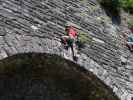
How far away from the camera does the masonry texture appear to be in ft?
23.5

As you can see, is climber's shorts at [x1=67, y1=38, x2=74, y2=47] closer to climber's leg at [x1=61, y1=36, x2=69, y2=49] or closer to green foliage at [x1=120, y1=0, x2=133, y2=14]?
climber's leg at [x1=61, y1=36, x2=69, y2=49]

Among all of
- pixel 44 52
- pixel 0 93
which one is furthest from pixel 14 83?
pixel 44 52

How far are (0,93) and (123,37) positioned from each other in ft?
8.84

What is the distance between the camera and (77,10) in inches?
330

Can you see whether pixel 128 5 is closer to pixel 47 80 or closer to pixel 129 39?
pixel 129 39

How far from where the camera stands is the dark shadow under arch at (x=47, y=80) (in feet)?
24.8

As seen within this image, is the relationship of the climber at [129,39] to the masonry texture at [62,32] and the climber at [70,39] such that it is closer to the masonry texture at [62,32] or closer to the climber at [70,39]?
the masonry texture at [62,32]

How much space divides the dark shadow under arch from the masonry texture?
0.17 metres

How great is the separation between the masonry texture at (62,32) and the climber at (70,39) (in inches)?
3.7

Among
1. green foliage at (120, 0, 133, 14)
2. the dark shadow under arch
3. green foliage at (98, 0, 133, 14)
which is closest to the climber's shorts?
the dark shadow under arch

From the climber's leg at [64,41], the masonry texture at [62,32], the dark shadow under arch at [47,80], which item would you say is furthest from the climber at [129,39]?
the climber's leg at [64,41]

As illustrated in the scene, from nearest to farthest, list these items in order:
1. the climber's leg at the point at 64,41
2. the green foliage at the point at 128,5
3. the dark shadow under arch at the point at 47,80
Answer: the dark shadow under arch at the point at 47,80 → the climber's leg at the point at 64,41 → the green foliage at the point at 128,5

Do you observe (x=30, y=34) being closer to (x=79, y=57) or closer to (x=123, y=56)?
(x=79, y=57)

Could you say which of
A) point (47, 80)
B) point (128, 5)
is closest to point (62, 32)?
point (47, 80)
